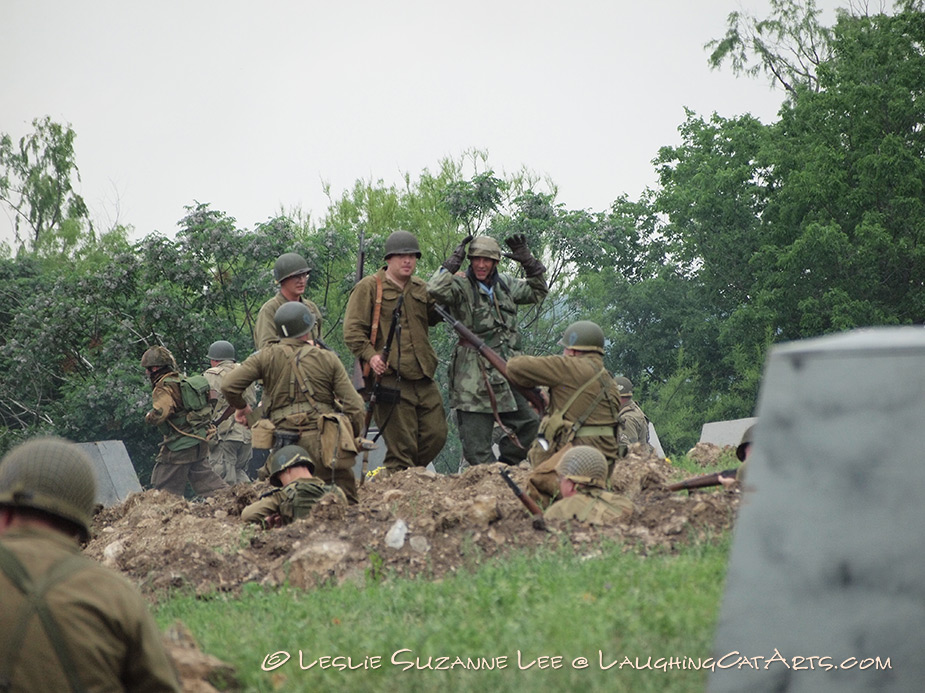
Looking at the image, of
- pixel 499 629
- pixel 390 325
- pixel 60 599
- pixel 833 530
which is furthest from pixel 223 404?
pixel 833 530

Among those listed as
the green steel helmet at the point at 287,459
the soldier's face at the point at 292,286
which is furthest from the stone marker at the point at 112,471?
the green steel helmet at the point at 287,459

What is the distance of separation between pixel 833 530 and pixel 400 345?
25.3ft

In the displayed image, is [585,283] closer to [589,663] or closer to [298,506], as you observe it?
[298,506]

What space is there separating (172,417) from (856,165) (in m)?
24.8

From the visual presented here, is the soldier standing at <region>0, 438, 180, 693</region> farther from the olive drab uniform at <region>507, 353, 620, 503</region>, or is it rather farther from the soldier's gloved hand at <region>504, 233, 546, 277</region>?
the soldier's gloved hand at <region>504, 233, 546, 277</region>

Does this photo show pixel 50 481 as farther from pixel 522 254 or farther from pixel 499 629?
pixel 522 254

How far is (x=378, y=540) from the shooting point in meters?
7.32

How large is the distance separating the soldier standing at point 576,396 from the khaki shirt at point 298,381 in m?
1.36

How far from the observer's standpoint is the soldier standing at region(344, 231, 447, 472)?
1091 centimetres

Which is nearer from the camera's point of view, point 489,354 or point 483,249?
point 489,354

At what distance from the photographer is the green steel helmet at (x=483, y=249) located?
10.9 metres

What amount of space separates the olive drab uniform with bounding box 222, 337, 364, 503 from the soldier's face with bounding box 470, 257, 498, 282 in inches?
85.0

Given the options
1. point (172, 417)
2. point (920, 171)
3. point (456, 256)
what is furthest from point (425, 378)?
point (920, 171)

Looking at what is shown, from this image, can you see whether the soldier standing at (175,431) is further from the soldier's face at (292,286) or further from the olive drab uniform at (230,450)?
the soldier's face at (292,286)
